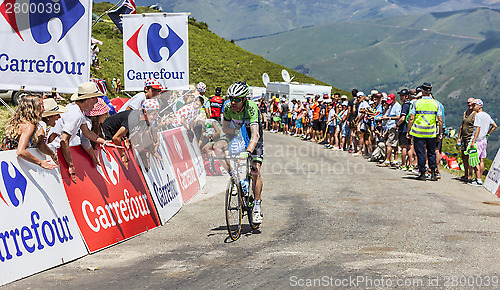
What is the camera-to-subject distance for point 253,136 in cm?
816

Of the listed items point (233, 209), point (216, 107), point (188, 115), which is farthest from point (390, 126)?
point (233, 209)

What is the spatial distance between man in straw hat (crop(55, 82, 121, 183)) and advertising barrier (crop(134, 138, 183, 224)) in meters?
1.58

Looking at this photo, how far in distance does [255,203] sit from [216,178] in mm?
6565

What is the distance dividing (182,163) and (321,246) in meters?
5.23

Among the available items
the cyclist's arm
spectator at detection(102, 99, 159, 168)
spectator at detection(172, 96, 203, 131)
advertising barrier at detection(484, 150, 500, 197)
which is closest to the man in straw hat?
spectator at detection(102, 99, 159, 168)

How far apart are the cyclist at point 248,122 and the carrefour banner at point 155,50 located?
5.32m

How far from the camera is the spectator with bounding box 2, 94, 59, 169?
650cm

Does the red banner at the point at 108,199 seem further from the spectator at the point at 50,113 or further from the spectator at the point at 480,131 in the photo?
the spectator at the point at 480,131

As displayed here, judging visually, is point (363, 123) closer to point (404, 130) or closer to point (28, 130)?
point (404, 130)

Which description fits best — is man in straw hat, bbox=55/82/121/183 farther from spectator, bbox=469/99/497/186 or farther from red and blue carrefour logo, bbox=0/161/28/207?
spectator, bbox=469/99/497/186

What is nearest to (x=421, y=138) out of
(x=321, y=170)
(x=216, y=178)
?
(x=321, y=170)

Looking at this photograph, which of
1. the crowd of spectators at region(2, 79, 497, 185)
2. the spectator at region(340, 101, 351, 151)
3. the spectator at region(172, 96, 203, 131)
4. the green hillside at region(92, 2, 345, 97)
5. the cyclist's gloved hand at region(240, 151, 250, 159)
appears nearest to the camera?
the crowd of spectators at region(2, 79, 497, 185)

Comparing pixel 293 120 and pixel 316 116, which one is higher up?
pixel 316 116

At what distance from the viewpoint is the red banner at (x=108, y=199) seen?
287 inches
